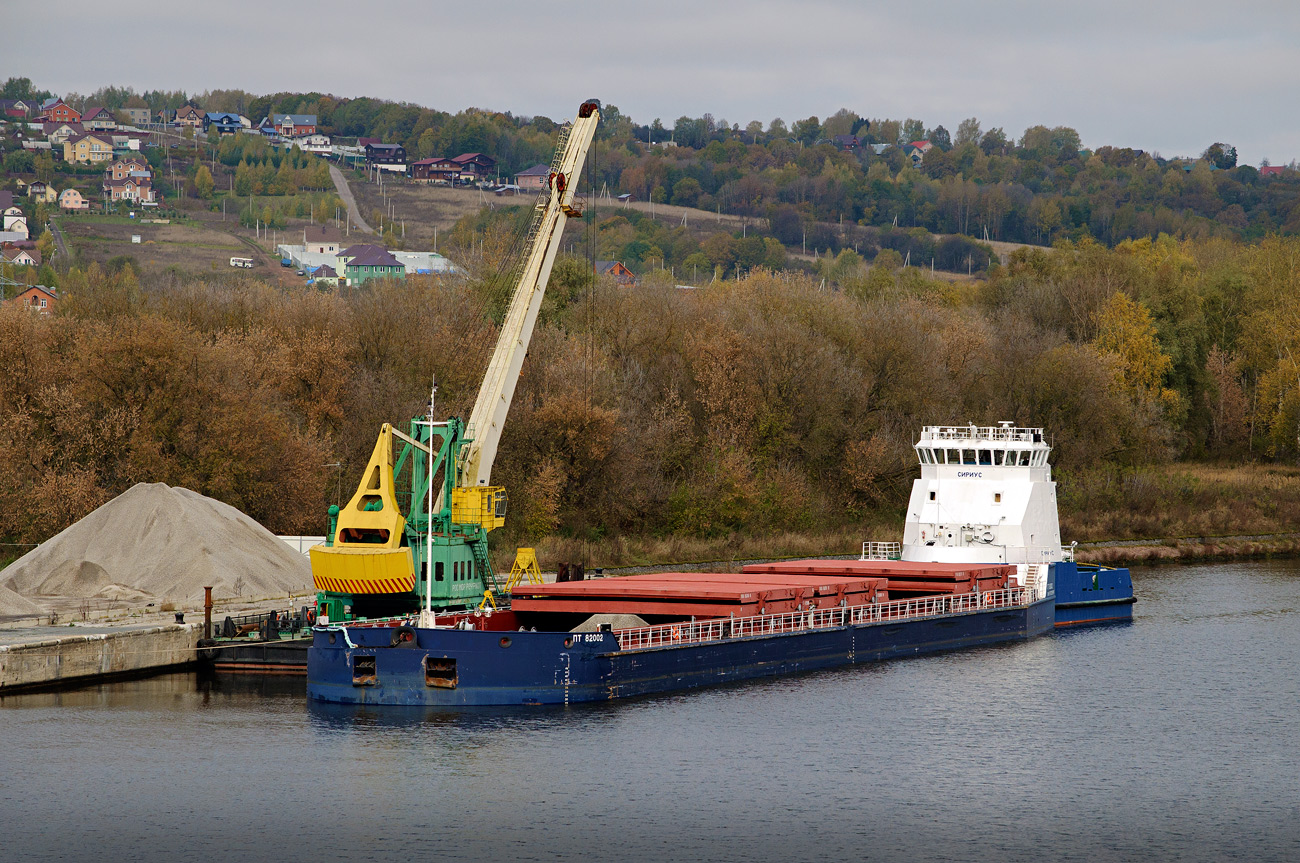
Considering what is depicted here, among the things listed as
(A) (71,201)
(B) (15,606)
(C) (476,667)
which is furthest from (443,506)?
(A) (71,201)

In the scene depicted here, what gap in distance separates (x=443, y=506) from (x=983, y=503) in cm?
2152

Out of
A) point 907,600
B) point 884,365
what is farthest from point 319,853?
point 884,365

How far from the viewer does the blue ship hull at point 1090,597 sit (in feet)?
171

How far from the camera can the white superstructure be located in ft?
170

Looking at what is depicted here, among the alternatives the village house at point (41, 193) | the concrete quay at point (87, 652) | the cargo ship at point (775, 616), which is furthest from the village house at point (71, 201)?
the concrete quay at point (87, 652)

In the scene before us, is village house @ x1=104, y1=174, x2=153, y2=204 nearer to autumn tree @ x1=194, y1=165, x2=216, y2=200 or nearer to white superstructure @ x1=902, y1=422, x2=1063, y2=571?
autumn tree @ x1=194, y1=165, x2=216, y2=200

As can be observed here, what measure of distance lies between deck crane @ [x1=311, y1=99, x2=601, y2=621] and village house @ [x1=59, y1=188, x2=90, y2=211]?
14056 cm

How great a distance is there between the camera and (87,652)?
3597 centimetres

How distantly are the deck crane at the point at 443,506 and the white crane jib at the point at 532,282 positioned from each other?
33 millimetres

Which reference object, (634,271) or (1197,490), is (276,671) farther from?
(634,271)

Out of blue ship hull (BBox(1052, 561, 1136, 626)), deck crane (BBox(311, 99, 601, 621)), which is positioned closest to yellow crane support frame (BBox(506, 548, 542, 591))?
deck crane (BBox(311, 99, 601, 621))

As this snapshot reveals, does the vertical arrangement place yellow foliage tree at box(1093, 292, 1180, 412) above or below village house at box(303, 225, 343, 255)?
below

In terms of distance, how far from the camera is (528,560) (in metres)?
42.3

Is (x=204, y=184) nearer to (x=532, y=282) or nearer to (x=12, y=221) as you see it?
(x=12, y=221)
